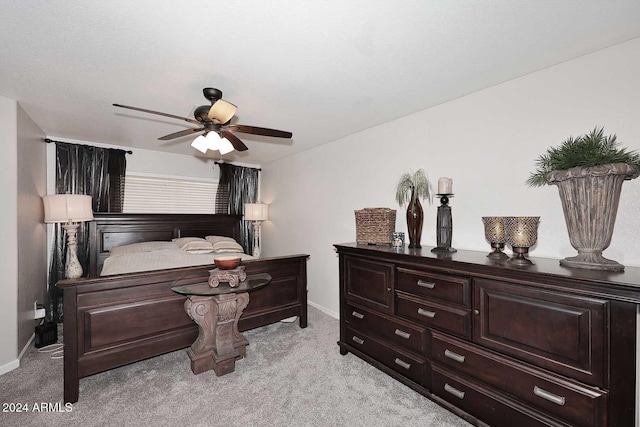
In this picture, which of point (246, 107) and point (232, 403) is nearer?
point (232, 403)

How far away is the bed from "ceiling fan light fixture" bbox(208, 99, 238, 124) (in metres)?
1.44

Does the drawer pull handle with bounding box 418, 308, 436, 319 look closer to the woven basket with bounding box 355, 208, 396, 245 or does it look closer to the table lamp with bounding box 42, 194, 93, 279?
the woven basket with bounding box 355, 208, 396, 245

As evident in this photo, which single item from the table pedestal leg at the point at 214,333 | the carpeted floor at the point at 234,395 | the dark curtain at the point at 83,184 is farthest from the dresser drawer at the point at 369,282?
the dark curtain at the point at 83,184

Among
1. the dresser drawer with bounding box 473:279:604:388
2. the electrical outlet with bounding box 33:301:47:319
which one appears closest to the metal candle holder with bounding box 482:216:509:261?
the dresser drawer with bounding box 473:279:604:388

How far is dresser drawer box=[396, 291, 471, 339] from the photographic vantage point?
1771 millimetres

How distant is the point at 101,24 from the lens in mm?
1465

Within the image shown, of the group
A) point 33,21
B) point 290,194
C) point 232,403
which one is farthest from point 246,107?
point 232,403

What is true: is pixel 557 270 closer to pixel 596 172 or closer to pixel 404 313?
pixel 596 172

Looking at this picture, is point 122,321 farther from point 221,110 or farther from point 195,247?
point 221,110

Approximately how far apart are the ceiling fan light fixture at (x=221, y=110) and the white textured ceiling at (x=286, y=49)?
27 centimetres

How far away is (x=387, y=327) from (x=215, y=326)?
1528 millimetres

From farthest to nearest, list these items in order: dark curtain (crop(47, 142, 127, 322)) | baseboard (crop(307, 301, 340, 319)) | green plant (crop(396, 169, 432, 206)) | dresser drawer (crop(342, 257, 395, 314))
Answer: baseboard (crop(307, 301, 340, 319)) < dark curtain (crop(47, 142, 127, 322)) < green plant (crop(396, 169, 432, 206)) < dresser drawer (crop(342, 257, 395, 314))

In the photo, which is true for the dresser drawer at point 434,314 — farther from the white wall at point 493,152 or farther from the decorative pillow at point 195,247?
the decorative pillow at point 195,247

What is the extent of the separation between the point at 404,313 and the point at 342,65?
6.32 ft
